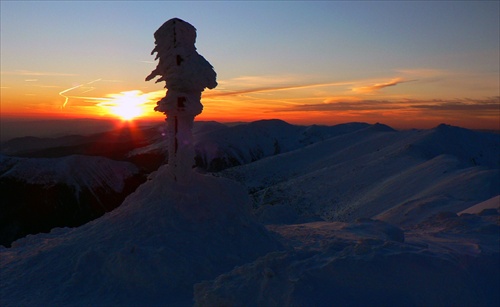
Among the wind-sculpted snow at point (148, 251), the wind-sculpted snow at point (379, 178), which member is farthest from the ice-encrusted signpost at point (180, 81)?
the wind-sculpted snow at point (379, 178)

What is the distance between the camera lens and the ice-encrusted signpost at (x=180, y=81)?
13.8 meters

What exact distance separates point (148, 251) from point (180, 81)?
614 cm

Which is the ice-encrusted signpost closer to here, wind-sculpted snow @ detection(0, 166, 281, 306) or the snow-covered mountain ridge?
wind-sculpted snow @ detection(0, 166, 281, 306)

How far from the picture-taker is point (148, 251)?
11.4 m

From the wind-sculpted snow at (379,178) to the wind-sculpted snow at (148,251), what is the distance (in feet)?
25.0

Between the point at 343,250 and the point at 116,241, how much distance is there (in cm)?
759

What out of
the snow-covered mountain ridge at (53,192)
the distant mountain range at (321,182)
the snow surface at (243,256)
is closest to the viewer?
the snow surface at (243,256)

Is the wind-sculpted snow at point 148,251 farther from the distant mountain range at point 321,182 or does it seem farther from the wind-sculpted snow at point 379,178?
the wind-sculpted snow at point 379,178

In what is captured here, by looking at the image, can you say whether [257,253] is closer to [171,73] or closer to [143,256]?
[143,256]

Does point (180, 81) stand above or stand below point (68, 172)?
above

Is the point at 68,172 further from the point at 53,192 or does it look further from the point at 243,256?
the point at 243,256

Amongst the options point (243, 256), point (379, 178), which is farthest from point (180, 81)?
point (379, 178)

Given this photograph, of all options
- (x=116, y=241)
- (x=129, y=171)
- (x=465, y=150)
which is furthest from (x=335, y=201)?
(x=465, y=150)

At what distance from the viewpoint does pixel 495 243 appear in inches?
476
